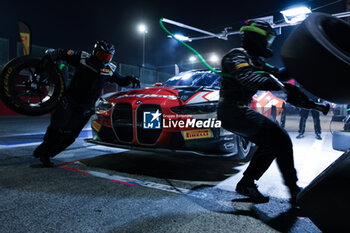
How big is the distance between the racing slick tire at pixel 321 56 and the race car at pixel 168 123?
145 centimetres

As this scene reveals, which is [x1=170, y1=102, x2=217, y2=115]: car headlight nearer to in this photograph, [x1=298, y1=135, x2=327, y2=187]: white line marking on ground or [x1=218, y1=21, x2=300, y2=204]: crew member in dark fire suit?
[x1=218, y1=21, x2=300, y2=204]: crew member in dark fire suit

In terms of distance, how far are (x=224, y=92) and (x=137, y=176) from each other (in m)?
1.56

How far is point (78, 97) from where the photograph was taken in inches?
145

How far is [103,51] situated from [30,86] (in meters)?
1.09

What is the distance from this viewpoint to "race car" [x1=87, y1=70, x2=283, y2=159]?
10.1 feet

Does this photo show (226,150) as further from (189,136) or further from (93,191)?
(93,191)

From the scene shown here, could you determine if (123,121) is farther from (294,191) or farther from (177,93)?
(294,191)

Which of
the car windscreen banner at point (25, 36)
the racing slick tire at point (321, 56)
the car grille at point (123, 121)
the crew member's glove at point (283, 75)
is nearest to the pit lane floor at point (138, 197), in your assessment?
the car grille at point (123, 121)

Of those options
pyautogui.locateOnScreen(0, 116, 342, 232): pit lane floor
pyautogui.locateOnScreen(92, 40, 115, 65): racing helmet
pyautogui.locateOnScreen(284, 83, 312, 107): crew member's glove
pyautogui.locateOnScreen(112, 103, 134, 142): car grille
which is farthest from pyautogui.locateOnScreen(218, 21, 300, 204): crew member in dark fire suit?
pyautogui.locateOnScreen(92, 40, 115, 65): racing helmet

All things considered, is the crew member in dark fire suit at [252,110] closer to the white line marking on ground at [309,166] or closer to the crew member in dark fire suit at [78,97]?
the white line marking on ground at [309,166]

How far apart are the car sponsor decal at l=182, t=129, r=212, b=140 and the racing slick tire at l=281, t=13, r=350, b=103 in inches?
57.2

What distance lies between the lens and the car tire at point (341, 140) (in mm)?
4961

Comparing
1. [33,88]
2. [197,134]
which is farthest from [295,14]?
[33,88]

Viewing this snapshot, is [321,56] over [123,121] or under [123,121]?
over
